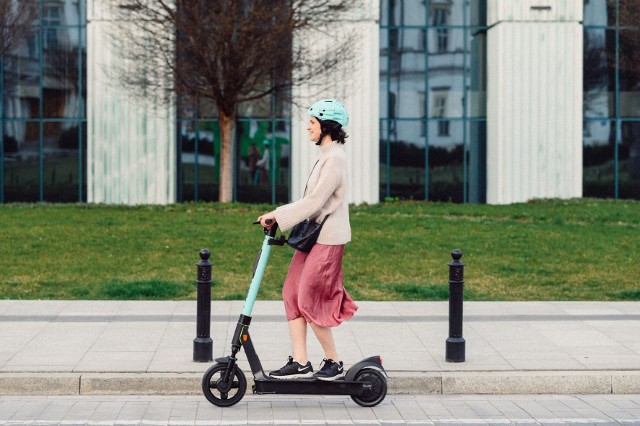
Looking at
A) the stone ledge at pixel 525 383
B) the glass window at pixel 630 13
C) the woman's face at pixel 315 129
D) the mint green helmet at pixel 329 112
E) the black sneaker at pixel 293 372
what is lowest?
the stone ledge at pixel 525 383

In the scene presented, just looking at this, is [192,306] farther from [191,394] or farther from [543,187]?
[543,187]

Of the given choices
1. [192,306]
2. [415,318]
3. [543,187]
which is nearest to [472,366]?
[415,318]

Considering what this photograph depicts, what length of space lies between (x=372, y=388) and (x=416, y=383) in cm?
72

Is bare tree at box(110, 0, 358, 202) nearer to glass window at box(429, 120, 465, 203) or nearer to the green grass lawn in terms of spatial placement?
the green grass lawn

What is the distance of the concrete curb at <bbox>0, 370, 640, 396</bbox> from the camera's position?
25.7 ft

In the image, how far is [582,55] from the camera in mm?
30422

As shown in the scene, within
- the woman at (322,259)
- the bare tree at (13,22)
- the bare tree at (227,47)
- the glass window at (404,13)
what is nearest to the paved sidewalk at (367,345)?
the woman at (322,259)

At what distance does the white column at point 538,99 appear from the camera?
2980cm

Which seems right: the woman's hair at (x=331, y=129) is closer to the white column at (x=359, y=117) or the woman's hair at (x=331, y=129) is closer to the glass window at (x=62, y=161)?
the white column at (x=359, y=117)

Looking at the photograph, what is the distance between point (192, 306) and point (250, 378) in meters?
4.07

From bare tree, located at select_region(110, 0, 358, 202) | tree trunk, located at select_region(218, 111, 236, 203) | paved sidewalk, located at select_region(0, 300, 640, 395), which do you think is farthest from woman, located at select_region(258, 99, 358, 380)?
tree trunk, located at select_region(218, 111, 236, 203)

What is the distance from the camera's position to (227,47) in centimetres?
2503

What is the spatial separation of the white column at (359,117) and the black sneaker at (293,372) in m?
22.0

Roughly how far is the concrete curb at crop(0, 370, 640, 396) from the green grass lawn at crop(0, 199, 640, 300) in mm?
4988
